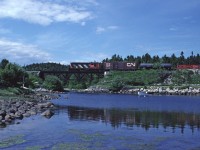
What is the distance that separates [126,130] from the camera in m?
41.4

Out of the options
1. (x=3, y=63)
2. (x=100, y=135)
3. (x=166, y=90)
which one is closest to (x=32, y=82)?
(x=3, y=63)

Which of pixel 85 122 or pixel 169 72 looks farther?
pixel 169 72

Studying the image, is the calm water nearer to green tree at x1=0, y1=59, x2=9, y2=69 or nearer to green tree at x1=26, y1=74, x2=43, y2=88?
green tree at x1=0, y1=59, x2=9, y2=69

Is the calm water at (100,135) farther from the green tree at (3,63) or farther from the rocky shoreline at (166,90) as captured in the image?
the rocky shoreline at (166,90)

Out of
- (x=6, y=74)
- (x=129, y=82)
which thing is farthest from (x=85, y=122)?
(x=129, y=82)

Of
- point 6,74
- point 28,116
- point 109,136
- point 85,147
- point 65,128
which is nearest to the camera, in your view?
point 85,147

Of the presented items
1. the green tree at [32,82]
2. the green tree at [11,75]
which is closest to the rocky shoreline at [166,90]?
the green tree at [32,82]

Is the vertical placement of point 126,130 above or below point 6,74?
below

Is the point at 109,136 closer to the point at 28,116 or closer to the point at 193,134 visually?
the point at 193,134

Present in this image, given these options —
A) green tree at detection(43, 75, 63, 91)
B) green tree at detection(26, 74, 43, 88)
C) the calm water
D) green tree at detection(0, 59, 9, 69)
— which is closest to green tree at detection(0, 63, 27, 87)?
green tree at detection(0, 59, 9, 69)

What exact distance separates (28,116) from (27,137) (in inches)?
714

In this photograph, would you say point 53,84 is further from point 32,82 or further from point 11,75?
point 11,75

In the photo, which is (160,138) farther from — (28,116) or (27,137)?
(28,116)

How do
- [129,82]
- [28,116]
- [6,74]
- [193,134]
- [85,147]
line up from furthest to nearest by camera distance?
[129,82]
[6,74]
[28,116]
[193,134]
[85,147]
